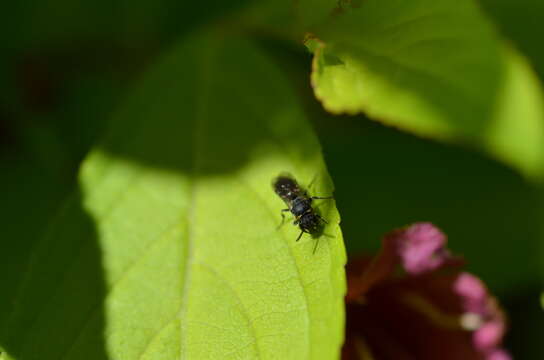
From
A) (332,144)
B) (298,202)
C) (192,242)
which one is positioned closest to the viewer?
(192,242)

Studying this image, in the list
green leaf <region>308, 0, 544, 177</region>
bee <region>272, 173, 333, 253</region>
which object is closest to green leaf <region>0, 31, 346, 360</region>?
bee <region>272, 173, 333, 253</region>

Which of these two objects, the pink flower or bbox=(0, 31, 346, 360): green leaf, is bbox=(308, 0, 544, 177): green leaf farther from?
the pink flower

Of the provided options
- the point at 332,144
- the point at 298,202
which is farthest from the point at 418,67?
the point at 332,144

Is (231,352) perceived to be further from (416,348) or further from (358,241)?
(358,241)

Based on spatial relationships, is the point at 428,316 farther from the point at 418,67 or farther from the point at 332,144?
the point at 332,144

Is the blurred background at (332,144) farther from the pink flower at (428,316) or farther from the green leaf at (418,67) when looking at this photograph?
the green leaf at (418,67)

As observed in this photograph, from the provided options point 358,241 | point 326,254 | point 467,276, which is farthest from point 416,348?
point 326,254
